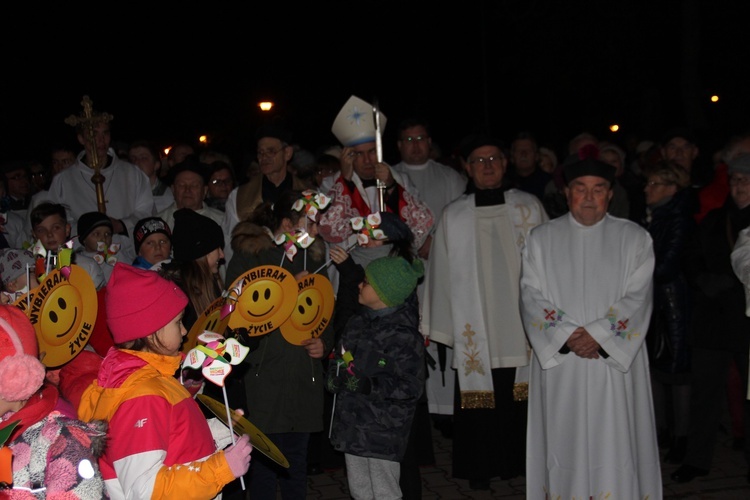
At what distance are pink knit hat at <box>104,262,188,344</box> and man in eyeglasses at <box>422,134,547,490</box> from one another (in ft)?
11.0

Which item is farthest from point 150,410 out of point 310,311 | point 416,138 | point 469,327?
point 416,138

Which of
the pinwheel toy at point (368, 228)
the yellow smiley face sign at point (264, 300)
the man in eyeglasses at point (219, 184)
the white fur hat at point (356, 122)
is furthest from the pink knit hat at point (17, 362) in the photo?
the man in eyeglasses at point (219, 184)

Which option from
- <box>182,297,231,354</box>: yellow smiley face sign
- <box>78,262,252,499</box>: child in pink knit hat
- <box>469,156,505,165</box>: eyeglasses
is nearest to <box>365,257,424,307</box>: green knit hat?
<box>182,297,231,354</box>: yellow smiley face sign

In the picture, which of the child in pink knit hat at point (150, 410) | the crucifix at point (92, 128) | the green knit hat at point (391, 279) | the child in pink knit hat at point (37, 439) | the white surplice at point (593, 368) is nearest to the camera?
the child in pink knit hat at point (37, 439)

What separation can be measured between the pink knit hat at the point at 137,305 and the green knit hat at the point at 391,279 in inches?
65.5

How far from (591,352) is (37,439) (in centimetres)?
349

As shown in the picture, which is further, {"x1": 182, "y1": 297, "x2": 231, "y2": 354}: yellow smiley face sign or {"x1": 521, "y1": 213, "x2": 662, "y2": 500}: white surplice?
{"x1": 521, "y1": 213, "x2": 662, "y2": 500}: white surplice

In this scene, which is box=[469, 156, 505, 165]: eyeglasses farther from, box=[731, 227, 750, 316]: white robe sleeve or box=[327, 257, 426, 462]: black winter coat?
box=[327, 257, 426, 462]: black winter coat

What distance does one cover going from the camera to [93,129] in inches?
288

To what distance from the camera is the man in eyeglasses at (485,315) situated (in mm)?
6227

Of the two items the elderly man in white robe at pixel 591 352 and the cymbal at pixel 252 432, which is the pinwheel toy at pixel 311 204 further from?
the cymbal at pixel 252 432

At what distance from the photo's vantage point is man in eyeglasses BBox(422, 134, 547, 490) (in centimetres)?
623

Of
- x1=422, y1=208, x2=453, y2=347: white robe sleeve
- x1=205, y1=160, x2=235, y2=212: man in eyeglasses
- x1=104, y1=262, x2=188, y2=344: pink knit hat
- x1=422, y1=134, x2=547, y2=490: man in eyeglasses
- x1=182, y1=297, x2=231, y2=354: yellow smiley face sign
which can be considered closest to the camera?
x1=104, y1=262, x2=188, y2=344: pink knit hat

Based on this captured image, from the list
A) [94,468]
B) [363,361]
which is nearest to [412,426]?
[363,361]
